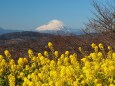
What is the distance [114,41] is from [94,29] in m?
1.10

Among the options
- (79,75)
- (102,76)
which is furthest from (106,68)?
(79,75)

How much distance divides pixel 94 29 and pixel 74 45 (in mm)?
3038

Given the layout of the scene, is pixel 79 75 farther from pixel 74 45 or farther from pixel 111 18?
pixel 74 45

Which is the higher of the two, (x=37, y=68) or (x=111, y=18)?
(x=111, y=18)

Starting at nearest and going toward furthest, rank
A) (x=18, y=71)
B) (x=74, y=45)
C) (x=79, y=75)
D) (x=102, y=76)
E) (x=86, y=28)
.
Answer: (x=102, y=76), (x=79, y=75), (x=18, y=71), (x=86, y=28), (x=74, y=45)

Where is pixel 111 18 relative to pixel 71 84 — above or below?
above

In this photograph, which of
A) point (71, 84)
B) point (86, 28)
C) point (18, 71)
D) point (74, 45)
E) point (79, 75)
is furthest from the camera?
point (74, 45)

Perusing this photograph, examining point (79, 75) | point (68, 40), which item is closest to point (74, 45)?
point (68, 40)

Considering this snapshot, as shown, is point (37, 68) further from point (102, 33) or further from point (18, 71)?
point (102, 33)

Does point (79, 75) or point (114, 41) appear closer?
point (79, 75)

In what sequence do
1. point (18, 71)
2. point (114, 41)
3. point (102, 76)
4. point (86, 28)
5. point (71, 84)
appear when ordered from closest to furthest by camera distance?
point (71, 84)
point (102, 76)
point (18, 71)
point (114, 41)
point (86, 28)

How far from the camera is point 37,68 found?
11641 millimetres

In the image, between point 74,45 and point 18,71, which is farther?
point 74,45

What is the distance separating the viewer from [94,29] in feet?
54.4
